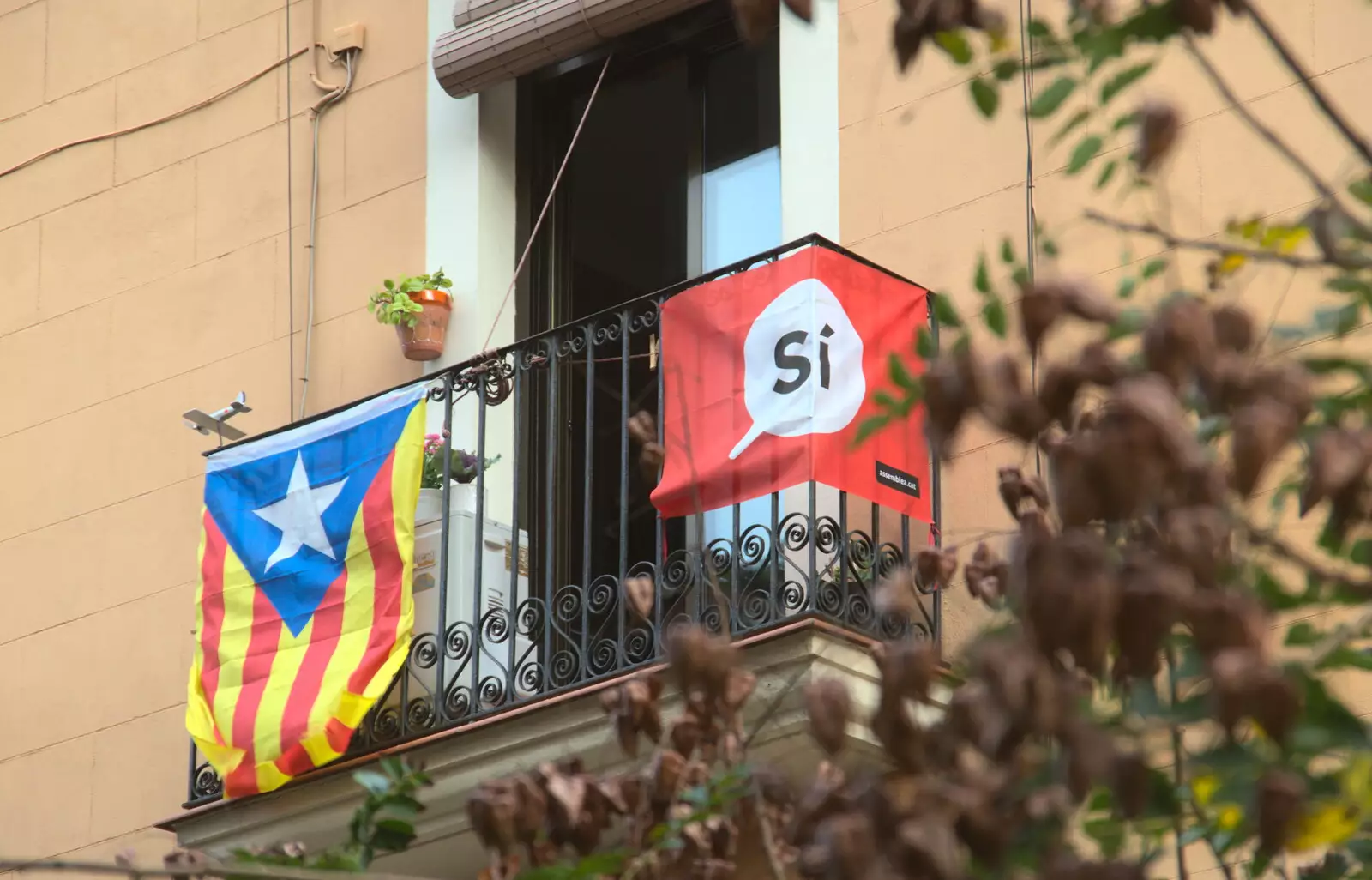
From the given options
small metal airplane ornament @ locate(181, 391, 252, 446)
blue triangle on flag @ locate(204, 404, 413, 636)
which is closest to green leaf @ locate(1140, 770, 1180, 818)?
blue triangle on flag @ locate(204, 404, 413, 636)

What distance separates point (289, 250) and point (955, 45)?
5.94 meters

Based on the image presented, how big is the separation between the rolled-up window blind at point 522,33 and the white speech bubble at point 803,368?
180cm

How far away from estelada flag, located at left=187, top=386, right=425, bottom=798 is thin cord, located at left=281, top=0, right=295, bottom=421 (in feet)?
2.96

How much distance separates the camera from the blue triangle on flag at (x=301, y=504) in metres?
7.99

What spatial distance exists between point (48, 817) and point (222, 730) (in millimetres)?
1619

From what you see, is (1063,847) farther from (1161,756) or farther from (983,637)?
(1161,756)

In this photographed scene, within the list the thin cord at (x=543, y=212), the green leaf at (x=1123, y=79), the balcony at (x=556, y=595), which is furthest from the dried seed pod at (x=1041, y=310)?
the thin cord at (x=543, y=212)

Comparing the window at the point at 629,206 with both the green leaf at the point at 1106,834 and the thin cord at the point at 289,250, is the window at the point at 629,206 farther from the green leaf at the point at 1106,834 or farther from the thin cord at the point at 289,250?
the green leaf at the point at 1106,834

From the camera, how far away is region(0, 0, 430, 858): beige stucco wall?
9.19 metres

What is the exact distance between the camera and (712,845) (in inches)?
172

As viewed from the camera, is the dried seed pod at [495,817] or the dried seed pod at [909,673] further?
the dried seed pod at [495,817]

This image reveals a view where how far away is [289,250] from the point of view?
9.45 meters

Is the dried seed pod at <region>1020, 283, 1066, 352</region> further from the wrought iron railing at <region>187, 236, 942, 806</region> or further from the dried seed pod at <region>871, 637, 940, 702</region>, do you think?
the wrought iron railing at <region>187, 236, 942, 806</region>

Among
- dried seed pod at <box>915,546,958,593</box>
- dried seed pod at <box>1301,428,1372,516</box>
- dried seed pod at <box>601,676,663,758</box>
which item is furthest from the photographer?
dried seed pod at <box>915,546,958,593</box>
